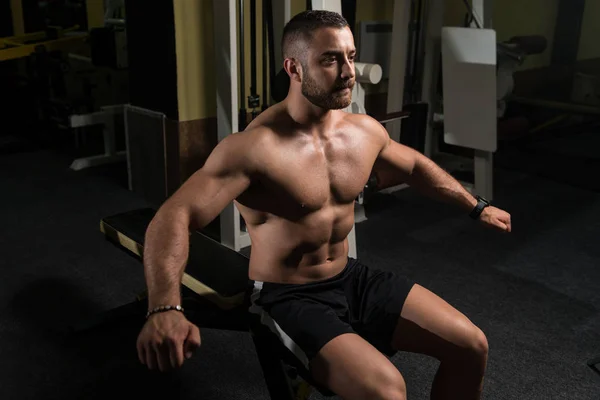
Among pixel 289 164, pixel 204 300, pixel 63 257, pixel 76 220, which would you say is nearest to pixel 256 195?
pixel 289 164

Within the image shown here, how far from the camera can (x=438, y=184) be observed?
1.65 meters

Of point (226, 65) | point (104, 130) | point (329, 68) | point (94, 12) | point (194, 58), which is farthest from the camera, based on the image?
point (94, 12)

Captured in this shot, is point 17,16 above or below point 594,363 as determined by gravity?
above

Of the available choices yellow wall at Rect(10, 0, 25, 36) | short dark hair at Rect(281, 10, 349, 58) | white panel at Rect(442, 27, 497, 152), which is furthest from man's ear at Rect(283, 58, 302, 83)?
yellow wall at Rect(10, 0, 25, 36)

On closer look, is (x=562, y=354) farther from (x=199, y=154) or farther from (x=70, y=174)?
(x=70, y=174)

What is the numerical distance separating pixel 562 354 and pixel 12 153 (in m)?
4.04

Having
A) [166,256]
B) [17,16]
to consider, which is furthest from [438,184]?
[17,16]

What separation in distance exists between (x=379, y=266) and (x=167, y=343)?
73.0 inches

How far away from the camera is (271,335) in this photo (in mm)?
1396

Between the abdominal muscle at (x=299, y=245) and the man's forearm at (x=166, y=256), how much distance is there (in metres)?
0.24

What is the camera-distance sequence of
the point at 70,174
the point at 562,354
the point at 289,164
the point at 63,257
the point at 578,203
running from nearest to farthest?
the point at 289,164
the point at 562,354
the point at 63,257
the point at 578,203
the point at 70,174

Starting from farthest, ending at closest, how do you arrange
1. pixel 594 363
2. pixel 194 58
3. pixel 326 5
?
1. pixel 194 58
2. pixel 326 5
3. pixel 594 363

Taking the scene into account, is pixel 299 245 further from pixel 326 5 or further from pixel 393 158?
pixel 326 5

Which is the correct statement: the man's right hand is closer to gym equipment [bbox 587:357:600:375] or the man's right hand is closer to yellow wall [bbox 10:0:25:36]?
gym equipment [bbox 587:357:600:375]
